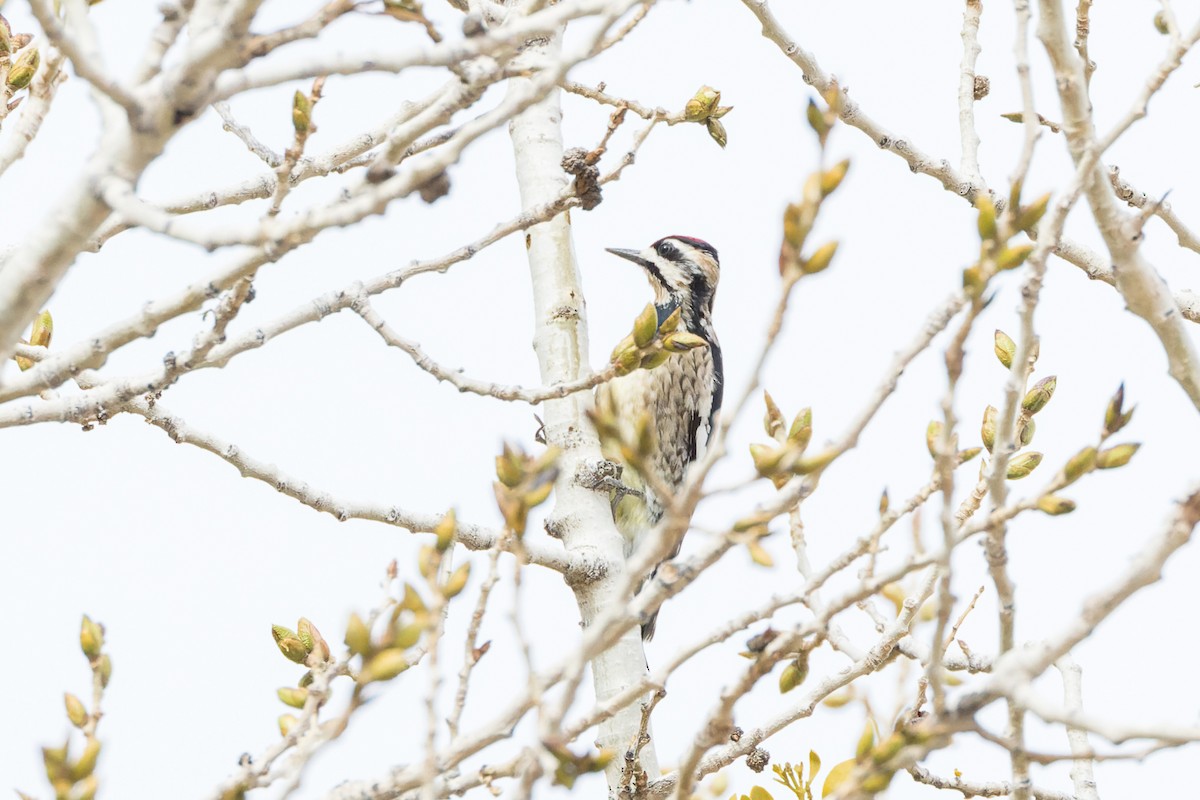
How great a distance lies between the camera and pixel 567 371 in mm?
3914

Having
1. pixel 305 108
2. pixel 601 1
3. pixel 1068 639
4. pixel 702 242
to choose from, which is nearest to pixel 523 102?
pixel 601 1

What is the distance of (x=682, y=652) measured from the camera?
1.84 metres

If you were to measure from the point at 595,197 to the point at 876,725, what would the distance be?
1226 millimetres

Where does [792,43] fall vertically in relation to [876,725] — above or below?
above

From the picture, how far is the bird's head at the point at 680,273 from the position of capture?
638 cm

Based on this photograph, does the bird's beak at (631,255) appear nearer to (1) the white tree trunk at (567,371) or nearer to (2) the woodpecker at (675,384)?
(2) the woodpecker at (675,384)

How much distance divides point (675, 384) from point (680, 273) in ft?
2.01

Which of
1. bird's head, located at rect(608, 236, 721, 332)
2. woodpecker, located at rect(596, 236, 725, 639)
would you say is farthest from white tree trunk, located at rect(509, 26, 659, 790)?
bird's head, located at rect(608, 236, 721, 332)

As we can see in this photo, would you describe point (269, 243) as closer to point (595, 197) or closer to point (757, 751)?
point (595, 197)

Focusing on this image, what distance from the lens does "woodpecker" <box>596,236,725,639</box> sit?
19.8 ft

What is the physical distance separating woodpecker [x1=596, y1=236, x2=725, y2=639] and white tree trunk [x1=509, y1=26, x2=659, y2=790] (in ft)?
5.74

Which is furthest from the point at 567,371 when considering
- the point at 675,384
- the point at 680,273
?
the point at 680,273

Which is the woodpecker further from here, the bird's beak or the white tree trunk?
the white tree trunk

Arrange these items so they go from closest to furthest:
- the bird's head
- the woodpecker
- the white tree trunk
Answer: the white tree trunk → the woodpecker → the bird's head
